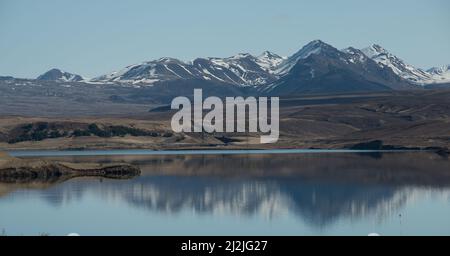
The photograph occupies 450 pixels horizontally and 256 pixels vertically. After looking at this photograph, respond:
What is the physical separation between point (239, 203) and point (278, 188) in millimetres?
9938

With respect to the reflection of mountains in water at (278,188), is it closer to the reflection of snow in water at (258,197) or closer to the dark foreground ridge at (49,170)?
the reflection of snow in water at (258,197)

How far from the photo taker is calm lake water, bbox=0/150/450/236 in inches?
1684

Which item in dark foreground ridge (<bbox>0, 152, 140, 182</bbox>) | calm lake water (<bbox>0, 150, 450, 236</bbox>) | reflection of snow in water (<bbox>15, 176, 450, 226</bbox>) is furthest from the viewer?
dark foreground ridge (<bbox>0, 152, 140, 182</bbox>)

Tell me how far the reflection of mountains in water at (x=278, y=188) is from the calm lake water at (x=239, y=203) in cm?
8

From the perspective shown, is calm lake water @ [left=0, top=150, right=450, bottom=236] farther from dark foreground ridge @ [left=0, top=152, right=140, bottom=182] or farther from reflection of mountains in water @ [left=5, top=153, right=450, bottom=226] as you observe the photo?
dark foreground ridge @ [left=0, top=152, right=140, bottom=182]

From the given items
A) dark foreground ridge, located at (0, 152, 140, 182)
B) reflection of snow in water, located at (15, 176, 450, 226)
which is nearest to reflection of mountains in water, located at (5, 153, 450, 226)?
reflection of snow in water, located at (15, 176, 450, 226)

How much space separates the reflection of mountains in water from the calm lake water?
75 mm

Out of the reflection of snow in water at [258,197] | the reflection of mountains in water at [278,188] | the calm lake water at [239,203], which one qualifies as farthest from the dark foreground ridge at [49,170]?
the reflection of snow in water at [258,197]

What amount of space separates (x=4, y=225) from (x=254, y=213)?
15.0 metres

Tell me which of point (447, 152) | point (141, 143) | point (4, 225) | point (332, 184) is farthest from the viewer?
point (141, 143)

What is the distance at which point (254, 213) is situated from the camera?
5059 cm

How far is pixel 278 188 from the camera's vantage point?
6519 cm
